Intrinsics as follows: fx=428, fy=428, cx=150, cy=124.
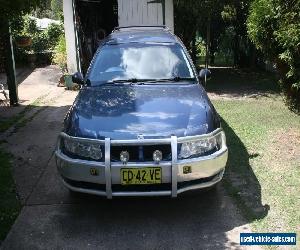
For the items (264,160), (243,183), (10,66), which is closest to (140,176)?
(243,183)

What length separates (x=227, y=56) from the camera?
60.7 feet

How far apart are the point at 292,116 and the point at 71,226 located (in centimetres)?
531

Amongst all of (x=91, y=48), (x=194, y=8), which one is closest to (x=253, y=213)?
(x=194, y=8)

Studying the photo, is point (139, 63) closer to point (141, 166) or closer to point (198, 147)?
point (198, 147)

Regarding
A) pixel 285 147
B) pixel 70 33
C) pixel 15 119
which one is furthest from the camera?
pixel 70 33

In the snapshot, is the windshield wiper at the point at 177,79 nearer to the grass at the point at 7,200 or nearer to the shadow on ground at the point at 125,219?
the shadow on ground at the point at 125,219

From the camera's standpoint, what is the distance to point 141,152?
4.22m

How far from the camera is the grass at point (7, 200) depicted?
4.56 meters

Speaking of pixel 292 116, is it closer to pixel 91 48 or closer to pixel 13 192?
pixel 13 192

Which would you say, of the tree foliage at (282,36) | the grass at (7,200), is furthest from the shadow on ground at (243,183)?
the grass at (7,200)

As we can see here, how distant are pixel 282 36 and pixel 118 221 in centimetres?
474

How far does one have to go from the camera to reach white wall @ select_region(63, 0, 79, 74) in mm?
12023

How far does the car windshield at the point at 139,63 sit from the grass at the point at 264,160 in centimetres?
149

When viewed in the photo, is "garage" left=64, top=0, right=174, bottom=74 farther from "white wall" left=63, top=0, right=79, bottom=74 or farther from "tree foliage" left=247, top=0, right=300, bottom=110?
"tree foliage" left=247, top=0, right=300, bottom=110
